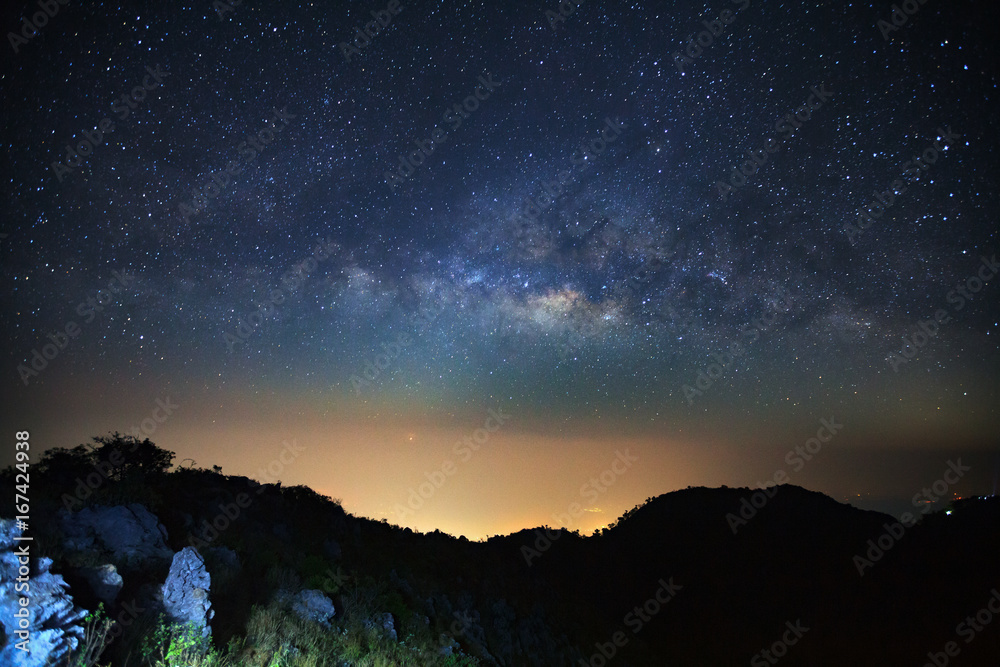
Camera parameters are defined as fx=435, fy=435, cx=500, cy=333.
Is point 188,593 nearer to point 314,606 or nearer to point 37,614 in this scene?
point 37,614

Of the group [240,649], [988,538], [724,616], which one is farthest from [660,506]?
[240,649]

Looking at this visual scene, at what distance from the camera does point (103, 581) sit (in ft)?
16.6

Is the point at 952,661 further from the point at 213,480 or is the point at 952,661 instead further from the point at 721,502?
the point at 213,480

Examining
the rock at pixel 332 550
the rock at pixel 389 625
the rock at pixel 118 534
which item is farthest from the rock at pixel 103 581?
the rock at pixel 332 550

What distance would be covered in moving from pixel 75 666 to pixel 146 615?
1.41m

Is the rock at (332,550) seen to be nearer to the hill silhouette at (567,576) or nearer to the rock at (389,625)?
the hill silhouette at (567,576)

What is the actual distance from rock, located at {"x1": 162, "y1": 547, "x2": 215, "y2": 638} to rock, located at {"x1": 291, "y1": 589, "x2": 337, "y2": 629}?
1879mm

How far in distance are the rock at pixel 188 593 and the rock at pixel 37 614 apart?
1257 mm

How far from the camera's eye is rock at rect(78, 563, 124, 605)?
196 inches

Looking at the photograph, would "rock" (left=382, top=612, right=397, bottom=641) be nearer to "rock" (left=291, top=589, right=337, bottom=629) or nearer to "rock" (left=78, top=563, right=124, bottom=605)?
"rock" (left=291, top=589, right=337, bottom=629)

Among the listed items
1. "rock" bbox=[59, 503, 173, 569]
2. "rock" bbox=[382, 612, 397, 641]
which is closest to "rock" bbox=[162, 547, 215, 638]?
"rock" bbox=[59, 503, 173, 569]

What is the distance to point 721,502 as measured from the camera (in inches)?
1516

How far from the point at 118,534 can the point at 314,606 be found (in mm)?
3195

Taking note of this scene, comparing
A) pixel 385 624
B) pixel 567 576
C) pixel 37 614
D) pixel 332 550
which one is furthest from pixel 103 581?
pixel 567 576
